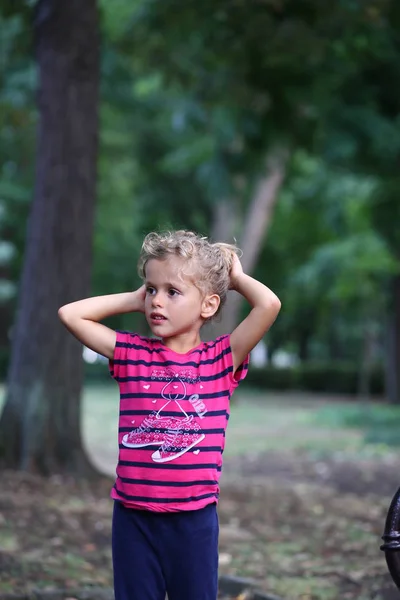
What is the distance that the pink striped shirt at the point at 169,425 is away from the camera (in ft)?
9.60

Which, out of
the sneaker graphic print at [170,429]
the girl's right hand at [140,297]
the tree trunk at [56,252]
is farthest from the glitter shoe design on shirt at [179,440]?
the tree trunk at [56,252]

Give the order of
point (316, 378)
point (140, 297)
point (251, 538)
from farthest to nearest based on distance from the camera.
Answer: point (316, 378)
point (251, 538)
point (140, 297)

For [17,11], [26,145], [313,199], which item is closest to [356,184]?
[313,199]

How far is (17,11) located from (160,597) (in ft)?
27.5

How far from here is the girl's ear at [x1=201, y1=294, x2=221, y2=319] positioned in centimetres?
312

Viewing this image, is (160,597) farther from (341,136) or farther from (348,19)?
(341,136)

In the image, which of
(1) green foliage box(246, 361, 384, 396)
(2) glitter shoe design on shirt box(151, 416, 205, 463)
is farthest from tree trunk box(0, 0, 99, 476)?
(1) green foliage box(246, 361, 384, 396)

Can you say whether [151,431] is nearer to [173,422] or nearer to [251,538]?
[173,422]

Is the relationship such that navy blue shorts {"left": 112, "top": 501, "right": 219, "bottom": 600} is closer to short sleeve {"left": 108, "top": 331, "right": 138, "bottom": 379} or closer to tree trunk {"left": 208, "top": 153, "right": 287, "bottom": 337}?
short sleeve {"left": 108, "top": 331, "right": 138, "bottom": 379}

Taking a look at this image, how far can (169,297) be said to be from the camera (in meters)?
3.06

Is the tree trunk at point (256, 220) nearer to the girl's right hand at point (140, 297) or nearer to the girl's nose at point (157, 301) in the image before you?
the girl's right hand at point (140, 297)

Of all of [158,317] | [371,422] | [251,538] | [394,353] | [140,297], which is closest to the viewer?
[158,317]

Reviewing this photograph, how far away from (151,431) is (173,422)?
0.23 feet

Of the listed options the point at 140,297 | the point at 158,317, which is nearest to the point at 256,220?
the point at 140,297
